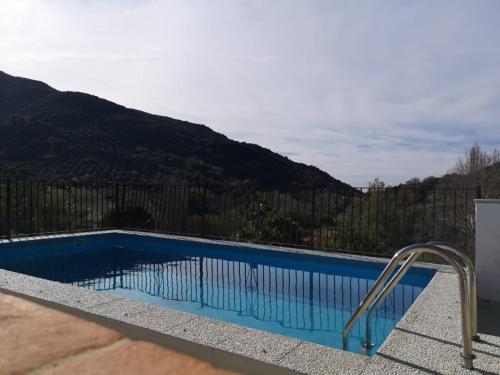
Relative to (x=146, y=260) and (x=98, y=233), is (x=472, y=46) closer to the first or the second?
(x=146, y=260)

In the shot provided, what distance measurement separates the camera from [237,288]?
551 centimetres

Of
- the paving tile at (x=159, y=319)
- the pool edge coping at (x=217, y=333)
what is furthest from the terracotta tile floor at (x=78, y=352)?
the paving tile at (x=159, y=319)

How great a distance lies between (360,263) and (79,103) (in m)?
25.4

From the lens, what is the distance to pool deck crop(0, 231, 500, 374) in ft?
7.00

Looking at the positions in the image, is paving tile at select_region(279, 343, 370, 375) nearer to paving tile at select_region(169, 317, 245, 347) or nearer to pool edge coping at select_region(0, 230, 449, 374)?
pool edge coping at select_region(0, 230, 449, 374)

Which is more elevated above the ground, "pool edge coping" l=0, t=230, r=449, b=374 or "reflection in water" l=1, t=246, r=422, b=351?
"pool edge coping" l=0, t=230, r=449, b=374

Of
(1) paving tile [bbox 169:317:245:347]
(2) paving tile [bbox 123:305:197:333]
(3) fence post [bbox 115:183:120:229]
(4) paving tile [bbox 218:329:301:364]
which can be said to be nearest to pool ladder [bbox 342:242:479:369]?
(4) paving tile [bbox 218:329:301:364]

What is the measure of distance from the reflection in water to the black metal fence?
1097 mm

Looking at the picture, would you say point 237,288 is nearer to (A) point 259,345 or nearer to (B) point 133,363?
(A) point 259,345

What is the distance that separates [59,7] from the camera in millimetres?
4352

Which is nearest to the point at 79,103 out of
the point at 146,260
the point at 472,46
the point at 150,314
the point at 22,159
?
the point at 22,159

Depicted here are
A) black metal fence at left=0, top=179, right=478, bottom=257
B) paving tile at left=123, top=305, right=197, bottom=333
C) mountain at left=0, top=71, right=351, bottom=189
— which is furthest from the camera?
mountain at left=0, top=71, right=351, bottom=189

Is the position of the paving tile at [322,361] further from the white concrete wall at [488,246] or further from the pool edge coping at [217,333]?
the white concrete wall at [488,246]

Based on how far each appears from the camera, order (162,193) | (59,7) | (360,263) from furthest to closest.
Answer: (162,193) → (360,263) → (59,7)
